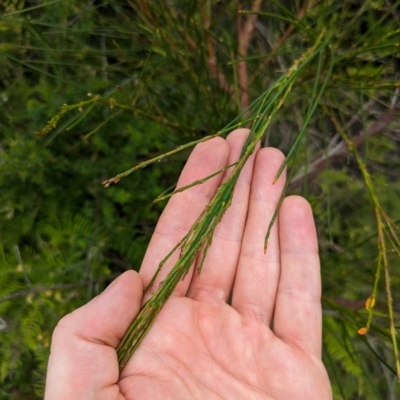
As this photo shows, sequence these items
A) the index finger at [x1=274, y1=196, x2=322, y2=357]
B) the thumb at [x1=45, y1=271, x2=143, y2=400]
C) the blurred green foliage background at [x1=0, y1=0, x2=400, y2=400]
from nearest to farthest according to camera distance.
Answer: the thumb at [x1=45, y1=271, x2=143, y2=400] < the index finger at [x1=274, y1=196, x2=322, y2=357] < the blurred green foliage background at [x1=0, y1=0, x2=400, y2=400]

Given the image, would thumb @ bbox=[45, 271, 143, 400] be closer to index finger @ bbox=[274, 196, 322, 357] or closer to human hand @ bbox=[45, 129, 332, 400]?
human hand @ bbox=[45, 129, 332, 400]

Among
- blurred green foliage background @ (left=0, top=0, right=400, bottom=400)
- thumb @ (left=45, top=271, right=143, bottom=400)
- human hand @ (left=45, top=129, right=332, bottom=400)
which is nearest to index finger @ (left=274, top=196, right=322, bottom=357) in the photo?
human hand @ (left=45, top=129, right=332, bottom=400)

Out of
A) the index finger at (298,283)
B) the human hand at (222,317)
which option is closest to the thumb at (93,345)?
the human hand at (222,317)

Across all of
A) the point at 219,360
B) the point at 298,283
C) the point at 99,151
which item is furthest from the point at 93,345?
the point at 99,151

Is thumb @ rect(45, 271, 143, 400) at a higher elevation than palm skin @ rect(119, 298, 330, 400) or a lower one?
higher

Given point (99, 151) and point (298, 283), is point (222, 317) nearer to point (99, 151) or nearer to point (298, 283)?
point (298, 283)

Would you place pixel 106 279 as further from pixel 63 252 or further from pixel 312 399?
pixel 312 399

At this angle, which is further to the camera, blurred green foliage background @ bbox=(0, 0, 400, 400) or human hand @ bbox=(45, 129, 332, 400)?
blurred green foliage background @ bbox=(0, 0, 400, 400)

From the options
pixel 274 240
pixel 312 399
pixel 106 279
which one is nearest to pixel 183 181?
pixel 274 240
